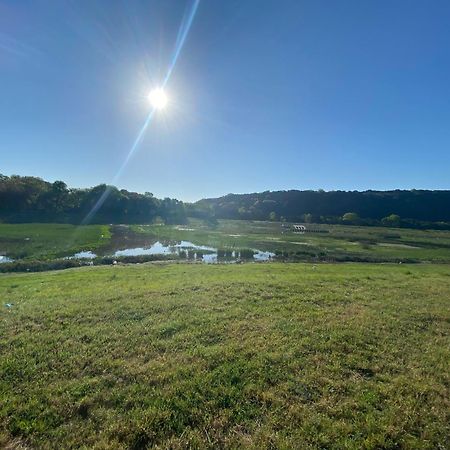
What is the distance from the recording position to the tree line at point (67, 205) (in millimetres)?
96244

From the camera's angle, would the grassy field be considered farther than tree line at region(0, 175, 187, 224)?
No

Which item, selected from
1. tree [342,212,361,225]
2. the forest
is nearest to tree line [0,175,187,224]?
the forest

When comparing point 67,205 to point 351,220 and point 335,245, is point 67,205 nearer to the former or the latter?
point 335,245

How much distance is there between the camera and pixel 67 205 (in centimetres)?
11125

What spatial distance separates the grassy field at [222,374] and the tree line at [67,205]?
92095 millimetres

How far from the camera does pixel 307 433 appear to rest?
17.0 ft

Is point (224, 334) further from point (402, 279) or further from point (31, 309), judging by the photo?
point (402, 279)

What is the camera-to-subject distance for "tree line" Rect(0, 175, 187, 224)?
96.2 m

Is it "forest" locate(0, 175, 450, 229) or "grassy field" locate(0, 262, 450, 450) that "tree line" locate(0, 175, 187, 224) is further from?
"grassy field" locate(0, 262, 450, 450)

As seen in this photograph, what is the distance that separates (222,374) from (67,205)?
4767 inches

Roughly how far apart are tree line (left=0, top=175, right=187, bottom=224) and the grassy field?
92.1m

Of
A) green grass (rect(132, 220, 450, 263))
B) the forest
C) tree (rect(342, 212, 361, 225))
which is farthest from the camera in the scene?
tree (rect(342, 212, 361, 225))

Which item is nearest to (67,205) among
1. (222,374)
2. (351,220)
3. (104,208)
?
(104,208)

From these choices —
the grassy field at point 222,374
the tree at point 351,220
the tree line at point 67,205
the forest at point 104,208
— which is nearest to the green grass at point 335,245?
the grassy field at point 222,374
